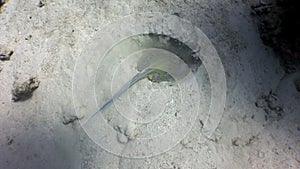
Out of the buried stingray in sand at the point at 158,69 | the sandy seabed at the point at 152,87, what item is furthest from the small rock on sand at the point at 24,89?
the buried stingray in sand at the point at 158,69

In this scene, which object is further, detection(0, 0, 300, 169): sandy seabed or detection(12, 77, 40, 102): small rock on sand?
detection(12, 77, 40, 102): small rock on sand

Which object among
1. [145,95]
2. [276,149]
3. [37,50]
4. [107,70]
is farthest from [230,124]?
[37,50]

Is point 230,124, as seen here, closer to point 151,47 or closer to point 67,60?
point 151,47

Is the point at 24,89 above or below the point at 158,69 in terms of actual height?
below

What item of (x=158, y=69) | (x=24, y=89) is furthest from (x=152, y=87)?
(x=24, y=89)

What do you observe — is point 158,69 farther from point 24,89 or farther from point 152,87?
point 24,89

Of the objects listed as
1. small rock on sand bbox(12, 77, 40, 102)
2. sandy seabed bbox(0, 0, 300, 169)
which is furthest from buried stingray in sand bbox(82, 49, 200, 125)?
small rock on sand bbox(12, 77, 40, 102)

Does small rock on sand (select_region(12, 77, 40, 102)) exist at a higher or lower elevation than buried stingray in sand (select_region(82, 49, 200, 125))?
lower

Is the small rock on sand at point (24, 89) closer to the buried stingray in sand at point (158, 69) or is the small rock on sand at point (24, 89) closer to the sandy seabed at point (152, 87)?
the sandy seabed at point (152, 87)

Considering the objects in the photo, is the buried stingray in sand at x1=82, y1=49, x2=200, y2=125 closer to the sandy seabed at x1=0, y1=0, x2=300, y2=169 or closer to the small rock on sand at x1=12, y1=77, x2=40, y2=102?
the sandy seabed at x1=0, y1=0, x2=300, y2=169

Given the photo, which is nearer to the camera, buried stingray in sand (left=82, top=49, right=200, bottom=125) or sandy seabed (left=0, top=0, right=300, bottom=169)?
sandy seabed (left=0, top=0, right=300, bottom=169)

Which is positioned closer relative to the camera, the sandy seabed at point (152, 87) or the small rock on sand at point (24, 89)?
the sandy seabed at point (152, 87)
